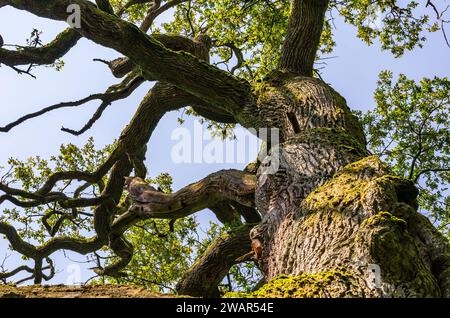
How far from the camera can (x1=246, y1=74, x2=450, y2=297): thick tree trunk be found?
388cm

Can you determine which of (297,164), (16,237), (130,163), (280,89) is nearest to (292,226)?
(297,164)

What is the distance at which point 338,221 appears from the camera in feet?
15.1

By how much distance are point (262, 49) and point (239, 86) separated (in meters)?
5.84

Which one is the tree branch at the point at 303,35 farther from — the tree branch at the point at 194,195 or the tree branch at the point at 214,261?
the tree branch at the point at 214,261

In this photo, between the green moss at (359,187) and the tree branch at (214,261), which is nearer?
the green moss at (359,187)

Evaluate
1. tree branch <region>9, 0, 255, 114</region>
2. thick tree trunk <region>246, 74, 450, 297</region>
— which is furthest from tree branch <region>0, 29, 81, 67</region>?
thick tree trunk <region>246, 74, 450, 297</region>

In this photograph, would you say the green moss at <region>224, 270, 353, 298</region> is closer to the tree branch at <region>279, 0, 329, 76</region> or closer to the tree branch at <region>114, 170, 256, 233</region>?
the tree branch at <region>114, 170, 256, 233</region>

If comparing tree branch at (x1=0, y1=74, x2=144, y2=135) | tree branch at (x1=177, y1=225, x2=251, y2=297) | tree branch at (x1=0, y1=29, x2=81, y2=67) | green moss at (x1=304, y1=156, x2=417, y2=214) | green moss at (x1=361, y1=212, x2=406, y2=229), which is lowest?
tree branch at (x1=177, y1=225, x2=251, y2=297)

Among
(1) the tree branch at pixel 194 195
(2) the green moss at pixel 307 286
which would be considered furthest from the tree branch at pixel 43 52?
(2) the green moss at pixel 307 286

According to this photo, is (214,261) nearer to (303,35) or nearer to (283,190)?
(283,190)

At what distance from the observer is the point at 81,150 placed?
43.5 ft

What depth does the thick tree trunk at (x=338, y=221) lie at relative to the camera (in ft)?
12.7
